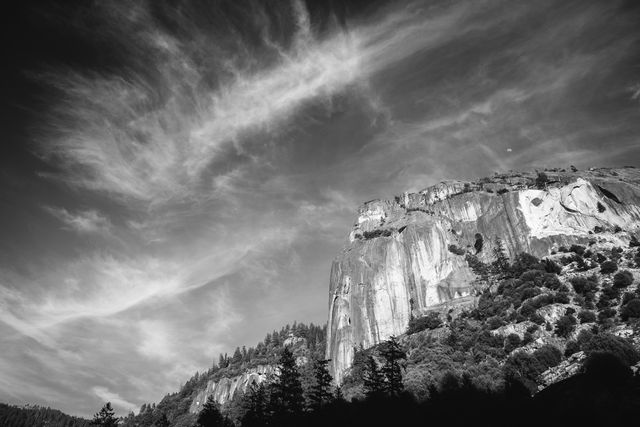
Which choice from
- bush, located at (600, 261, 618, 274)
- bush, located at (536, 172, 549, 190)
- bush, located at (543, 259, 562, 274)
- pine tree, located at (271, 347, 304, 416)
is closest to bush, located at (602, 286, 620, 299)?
bush, located at (600, 261, 618, 274)

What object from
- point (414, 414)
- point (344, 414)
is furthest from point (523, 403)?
point (344, 414)

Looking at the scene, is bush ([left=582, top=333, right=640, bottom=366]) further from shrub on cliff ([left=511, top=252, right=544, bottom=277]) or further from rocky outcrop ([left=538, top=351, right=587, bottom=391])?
shrub on cliff ([left=511, top=252, right=544, bottom=277])

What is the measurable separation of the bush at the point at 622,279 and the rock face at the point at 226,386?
134m

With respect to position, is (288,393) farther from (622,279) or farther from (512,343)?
(622,279)

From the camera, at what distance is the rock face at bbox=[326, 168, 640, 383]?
103000 millimetres

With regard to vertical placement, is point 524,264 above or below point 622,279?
above

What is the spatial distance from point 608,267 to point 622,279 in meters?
7.86

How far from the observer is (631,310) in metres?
60.0

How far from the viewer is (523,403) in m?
32.8

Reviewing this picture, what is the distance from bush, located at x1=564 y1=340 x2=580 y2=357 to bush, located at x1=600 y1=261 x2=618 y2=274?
88.5 feet

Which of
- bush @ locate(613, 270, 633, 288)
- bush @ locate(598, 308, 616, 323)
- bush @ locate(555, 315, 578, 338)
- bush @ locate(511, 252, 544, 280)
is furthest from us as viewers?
bush @ locate(511, 252, 544, 280)

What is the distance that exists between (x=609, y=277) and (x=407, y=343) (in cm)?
4031

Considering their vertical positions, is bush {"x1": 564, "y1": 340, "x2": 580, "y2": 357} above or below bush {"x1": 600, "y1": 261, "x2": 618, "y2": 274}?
below

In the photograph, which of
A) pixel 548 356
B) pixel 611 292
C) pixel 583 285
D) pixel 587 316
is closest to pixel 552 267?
pixel 583 285
